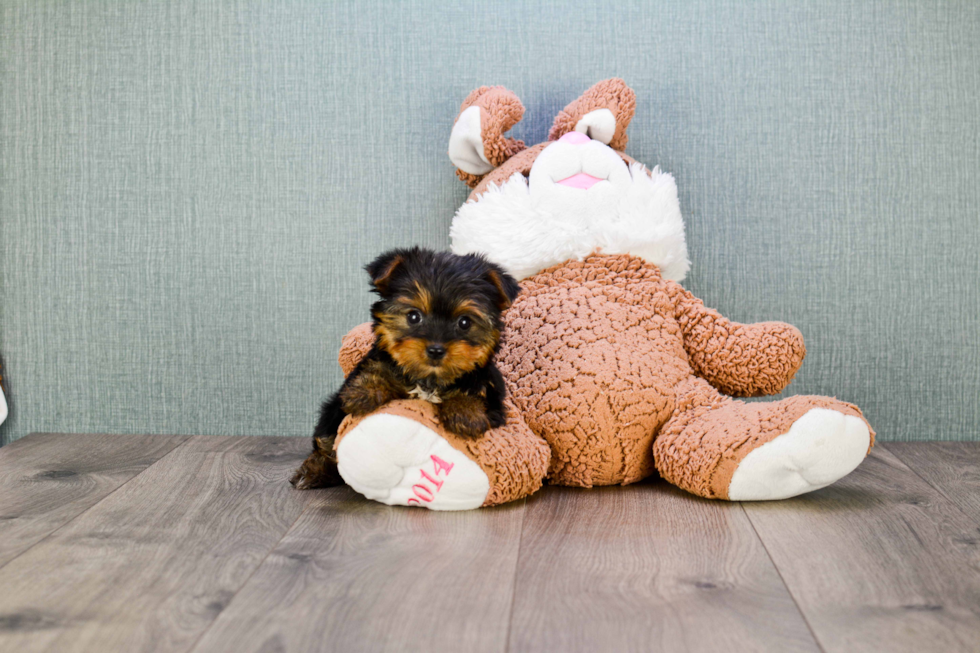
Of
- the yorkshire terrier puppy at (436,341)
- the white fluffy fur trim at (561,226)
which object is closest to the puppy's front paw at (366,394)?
the yorkshire terrier puppy at (436,341)

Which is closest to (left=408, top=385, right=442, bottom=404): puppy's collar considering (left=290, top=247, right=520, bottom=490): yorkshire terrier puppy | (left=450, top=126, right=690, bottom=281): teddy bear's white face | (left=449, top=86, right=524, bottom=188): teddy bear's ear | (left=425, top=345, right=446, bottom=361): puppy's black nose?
(left=290, top=247, right=520, bottom=490): yorkshire terrier puppy

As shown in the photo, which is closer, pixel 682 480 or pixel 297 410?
pixel 682 480

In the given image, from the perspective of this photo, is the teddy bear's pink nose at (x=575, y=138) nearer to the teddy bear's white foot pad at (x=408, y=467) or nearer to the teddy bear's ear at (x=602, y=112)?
the teddy bear's ear at (x=602, y=112)

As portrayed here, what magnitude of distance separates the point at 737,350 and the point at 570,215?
49cm

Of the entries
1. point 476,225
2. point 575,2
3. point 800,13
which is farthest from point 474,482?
point 800,13

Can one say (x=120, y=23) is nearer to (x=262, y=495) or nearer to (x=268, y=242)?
(x=268, y=242)

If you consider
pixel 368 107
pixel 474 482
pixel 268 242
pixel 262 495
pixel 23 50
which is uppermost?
pixel 23 50

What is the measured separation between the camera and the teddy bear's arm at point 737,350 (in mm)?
1668

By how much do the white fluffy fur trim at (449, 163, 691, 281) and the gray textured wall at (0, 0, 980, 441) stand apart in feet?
1.10

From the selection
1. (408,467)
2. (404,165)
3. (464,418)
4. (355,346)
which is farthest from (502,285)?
(404,165)

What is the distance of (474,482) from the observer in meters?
1.40

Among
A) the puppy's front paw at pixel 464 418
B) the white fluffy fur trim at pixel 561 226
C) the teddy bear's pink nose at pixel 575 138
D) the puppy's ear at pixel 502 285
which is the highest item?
the teddy bear's pink nose at pixel 575 138

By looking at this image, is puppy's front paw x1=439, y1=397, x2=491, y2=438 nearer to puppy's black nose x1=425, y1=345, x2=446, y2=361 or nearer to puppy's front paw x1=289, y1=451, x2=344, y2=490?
puppy's black nose x1=425, y1=345, x2=446, y2=361

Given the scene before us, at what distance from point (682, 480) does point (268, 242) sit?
1.27m
